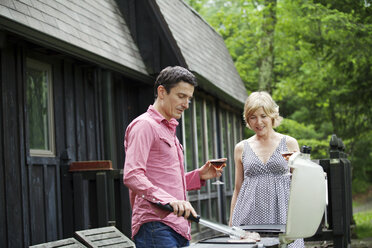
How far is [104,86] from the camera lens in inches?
356

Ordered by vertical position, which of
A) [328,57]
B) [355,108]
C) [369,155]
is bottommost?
[369,155]

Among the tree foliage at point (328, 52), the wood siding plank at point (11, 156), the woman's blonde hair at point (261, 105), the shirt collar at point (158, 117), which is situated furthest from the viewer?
the tree foliage at point (328, 52)

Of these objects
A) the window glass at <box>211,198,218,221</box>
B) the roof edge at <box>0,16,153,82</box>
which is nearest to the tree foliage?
the window glass at <box>211,198,218,221</box>

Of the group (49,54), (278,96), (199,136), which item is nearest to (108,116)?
(49,54)

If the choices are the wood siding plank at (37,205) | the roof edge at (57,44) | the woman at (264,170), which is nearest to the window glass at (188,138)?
the roof edge at (57,44)

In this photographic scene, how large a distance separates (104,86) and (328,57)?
7.21 m

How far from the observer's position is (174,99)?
12.1 ft

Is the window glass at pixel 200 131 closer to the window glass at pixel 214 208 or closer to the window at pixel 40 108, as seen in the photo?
→ the window glass at pixel 214 208

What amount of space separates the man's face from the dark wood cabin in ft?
9.22

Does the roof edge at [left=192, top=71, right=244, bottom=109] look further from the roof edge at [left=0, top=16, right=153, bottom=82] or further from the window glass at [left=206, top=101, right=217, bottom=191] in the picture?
the roof edge at [left=0, top=16, right=153, bottom=82]

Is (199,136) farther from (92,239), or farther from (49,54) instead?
(92,239)

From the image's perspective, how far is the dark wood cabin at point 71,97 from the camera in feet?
22.4

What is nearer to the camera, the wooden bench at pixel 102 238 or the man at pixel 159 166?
the man at pixel 159 166

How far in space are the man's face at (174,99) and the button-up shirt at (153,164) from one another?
6 cm
